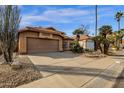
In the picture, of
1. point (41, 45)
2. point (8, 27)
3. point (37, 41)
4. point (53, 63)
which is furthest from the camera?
point (41, 45)

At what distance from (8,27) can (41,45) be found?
1584cm

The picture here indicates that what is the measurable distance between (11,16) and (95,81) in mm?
6932

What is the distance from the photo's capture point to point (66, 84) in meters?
9.26

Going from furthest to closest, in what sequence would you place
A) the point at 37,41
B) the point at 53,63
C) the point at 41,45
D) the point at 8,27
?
the point at 41,45, the point at 37,41, the point at 53,63, the point at 8,27

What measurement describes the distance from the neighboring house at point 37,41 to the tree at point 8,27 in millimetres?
10537

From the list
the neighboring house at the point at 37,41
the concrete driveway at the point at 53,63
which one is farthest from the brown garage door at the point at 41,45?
the concrete driveway at the point at 53,63

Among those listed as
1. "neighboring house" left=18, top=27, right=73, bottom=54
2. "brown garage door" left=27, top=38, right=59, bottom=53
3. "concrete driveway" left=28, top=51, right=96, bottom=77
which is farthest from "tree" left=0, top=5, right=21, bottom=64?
"brown garage door" left=27, top=38, right=59, bottom=53

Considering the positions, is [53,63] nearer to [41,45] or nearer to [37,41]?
[37,41]

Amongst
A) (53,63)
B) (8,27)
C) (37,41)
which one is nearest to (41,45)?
(37,41)

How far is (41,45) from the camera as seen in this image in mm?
29484

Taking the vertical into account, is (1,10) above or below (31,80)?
above

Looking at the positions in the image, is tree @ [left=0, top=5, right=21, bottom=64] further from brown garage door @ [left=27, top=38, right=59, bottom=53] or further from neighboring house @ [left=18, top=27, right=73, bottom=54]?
brown garage door @ [left=27, top=38, right=59, bottom=53]
